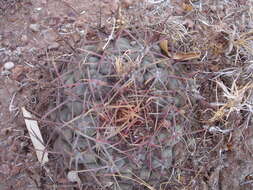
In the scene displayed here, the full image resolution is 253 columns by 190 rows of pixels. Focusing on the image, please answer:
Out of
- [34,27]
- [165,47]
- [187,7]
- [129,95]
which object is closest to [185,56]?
[165,47]

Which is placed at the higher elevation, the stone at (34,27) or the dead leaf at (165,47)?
the dead leaf at (165,47)

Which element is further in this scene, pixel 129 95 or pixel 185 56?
pixel 185 56

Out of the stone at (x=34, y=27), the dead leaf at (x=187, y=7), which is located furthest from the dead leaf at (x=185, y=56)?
the stone at (x=34, y=27)

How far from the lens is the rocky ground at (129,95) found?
3.26ft

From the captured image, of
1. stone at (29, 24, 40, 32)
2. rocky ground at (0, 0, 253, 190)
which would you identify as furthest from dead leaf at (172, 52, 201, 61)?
stone at (29, 24, 40, 32)

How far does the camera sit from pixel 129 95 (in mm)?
985

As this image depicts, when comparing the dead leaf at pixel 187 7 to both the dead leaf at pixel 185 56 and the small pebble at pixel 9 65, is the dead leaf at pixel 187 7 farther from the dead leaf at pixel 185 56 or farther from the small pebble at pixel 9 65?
the small pebble at pixel 9 65

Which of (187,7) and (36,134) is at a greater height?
(187,7)

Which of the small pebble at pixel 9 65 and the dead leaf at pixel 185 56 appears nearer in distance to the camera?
the dead leaf at pixel 185 56

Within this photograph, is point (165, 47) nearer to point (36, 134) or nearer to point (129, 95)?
point (129, 95)

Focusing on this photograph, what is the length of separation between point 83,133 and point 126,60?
24cm

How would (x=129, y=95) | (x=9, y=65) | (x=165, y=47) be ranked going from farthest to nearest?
(x=9, y=65), (x=165, y=47), (x=129, y=95)

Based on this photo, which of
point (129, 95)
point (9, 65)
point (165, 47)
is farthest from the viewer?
point (9, 65)

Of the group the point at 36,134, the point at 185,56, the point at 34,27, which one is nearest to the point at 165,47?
the point at 185,56
